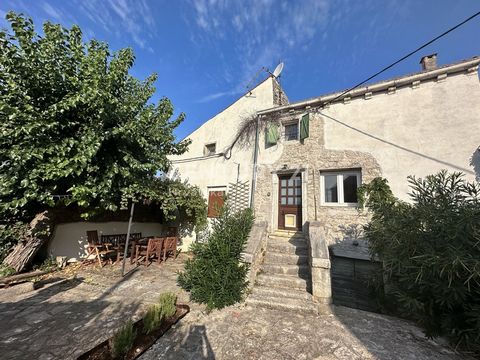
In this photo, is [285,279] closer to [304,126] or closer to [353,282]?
[353,282]

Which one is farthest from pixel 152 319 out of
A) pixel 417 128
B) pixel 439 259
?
pixel 417 128

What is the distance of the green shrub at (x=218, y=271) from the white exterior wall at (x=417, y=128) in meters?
4.62

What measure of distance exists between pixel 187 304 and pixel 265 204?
422 cm

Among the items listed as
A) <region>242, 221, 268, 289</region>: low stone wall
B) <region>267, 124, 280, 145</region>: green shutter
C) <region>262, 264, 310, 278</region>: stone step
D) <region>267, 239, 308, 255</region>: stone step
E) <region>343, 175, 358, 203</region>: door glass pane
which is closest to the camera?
<region>242, 221, 268, 289</region>: low stone wall

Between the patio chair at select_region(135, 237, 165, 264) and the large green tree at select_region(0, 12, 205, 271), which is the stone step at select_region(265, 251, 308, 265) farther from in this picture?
the large green tree at select_region(0, 12, 205, 271)

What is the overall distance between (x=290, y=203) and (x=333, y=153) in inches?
85.2

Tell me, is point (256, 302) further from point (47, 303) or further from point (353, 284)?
point (47, 303)

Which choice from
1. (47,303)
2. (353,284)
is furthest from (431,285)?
(47,303)

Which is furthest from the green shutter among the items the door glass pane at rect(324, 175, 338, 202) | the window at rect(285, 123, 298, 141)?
the door glass pane at rect(324, 175, 338, 202)

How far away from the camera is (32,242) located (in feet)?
17.6

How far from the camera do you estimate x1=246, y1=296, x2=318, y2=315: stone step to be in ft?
11.9

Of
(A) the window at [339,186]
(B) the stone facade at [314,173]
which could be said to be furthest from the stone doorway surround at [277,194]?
(A) the window at [339,186]

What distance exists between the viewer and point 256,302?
152 inches

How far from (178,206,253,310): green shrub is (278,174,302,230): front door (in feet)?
9.92
